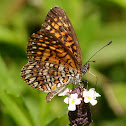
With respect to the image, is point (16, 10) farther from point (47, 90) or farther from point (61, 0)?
A: point (47, 90)

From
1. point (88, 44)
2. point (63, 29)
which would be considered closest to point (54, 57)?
point (63, 29)

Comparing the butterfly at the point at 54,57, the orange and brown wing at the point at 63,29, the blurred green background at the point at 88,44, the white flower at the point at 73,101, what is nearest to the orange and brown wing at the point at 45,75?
the butterfly at the point at 54,57

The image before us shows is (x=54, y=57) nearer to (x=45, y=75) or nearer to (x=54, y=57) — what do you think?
(x=54, y=57)

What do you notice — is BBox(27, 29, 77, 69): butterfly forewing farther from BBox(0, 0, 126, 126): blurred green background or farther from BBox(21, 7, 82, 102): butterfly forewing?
BBox(0, 0, 126, 126): blurred green background

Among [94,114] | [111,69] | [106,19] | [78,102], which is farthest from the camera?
[106,19]

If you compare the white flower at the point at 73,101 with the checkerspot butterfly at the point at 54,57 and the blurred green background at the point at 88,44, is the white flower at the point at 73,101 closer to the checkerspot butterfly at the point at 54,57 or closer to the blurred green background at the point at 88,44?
the checkerspot butterfly at the point at 54,57

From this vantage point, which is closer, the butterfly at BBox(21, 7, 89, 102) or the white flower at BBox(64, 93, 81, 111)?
the white flower at BBox(64, 93, 81, 111)

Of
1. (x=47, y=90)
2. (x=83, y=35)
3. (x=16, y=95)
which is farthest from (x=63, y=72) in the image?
(x=83, y=35)

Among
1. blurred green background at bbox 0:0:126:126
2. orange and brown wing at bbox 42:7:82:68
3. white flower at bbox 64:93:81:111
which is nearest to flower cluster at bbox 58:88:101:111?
white flower at bbox 64:93:81:111
